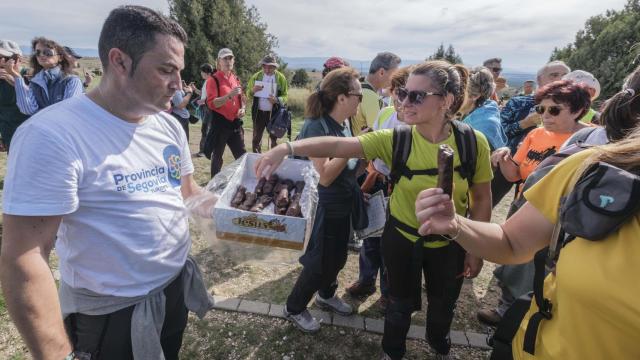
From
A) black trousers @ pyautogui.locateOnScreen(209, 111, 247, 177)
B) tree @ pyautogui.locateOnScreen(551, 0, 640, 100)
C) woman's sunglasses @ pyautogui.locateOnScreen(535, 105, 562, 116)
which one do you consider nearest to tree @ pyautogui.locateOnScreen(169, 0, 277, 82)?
black trousers @ pyautogui.locateOnScreen(209, 111, 247, 177)

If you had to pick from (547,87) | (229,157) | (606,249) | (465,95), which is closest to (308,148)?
(465,95)

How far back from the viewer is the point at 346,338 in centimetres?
325

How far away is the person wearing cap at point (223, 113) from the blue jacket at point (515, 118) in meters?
4.73

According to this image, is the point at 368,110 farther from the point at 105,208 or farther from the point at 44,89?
the point at 44,89

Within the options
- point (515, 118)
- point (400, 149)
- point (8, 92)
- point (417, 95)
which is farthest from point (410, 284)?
point (8, 92)

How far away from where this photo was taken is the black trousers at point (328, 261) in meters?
2.99

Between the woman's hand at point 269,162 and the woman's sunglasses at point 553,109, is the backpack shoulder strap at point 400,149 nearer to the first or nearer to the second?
the woman's hand at point 269,162

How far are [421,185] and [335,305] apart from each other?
1.84 meters

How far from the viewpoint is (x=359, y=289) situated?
3.91 meters

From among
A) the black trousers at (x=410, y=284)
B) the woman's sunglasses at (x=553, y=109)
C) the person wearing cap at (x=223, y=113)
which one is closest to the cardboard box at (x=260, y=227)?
the black trousers at (x=410, y=284)

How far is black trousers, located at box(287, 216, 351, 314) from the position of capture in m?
2.99

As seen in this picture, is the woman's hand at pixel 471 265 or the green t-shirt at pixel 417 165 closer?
the green t-shirt at pixel 417 165

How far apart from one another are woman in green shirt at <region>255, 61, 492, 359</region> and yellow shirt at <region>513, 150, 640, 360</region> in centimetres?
112

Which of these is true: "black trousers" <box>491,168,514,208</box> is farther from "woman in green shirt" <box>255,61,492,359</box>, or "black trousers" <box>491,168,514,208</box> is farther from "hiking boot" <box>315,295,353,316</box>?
"hiking boot" <box>315,295,353,316</box>
